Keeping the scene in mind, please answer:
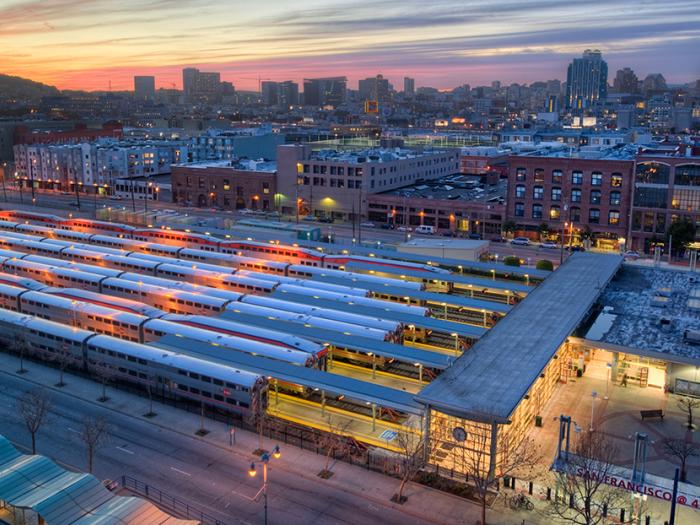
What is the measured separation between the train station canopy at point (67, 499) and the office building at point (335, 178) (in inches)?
3143

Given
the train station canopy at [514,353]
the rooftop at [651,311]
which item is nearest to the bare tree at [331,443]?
Result: the train station canopy at [514,353]

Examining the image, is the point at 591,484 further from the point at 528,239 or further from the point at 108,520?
the point at 528,239

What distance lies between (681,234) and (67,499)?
7628cm

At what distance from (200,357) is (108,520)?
20.9m

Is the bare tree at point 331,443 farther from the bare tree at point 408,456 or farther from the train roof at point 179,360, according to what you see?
the train roof at point 179,360

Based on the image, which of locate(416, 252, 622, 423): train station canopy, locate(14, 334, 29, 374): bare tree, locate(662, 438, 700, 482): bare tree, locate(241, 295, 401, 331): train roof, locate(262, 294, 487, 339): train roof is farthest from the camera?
locate(241, 295, 401, 331): train roof

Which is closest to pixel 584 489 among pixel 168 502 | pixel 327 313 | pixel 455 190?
pixel 168 502

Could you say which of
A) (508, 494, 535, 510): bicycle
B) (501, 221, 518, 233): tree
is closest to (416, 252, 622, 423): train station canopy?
(508, 494, 535, 510): bicycle

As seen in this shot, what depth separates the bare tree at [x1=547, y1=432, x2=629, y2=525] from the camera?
2952 cm

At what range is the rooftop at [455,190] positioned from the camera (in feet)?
345

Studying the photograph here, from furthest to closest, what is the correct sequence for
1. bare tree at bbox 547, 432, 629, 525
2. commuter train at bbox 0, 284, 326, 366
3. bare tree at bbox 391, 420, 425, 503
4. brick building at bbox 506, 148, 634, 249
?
brick building at bbox 506, 148, 634, 249
commuter train at bbox 0, 284, 326, 366
bare tree at bbox 391, 420, 425, 503
bare tree at bbox 547, 432, 629, 525

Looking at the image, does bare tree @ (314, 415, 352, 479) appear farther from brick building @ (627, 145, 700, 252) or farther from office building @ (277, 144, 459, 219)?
office building @ (277, 144, 459, 219)

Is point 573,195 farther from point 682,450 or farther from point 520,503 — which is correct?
point 520,503

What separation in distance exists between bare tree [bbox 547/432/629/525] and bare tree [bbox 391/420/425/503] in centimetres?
674
